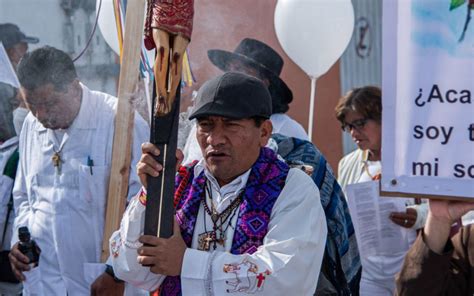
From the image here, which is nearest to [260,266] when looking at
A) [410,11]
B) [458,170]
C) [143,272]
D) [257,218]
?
[257,218]

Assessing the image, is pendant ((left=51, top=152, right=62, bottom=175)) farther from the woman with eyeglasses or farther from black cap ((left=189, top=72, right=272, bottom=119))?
the woman with eyeglasses

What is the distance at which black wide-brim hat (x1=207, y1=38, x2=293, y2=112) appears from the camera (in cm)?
554

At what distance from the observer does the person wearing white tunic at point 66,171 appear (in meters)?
5.13

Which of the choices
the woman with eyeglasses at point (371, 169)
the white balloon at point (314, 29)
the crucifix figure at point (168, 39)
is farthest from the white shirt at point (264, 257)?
the white balloon at point (314, 29)

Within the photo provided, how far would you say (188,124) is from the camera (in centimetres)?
565

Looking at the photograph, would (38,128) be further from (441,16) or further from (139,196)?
(441,16)

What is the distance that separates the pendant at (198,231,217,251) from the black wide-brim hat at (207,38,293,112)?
1.92 meters

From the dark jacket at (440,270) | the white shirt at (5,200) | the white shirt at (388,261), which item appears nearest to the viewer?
the dark jacket at (440,270)

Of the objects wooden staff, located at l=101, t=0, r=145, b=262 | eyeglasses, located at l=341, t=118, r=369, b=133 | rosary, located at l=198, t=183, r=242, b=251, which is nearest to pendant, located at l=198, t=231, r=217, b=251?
rosary, located at l=198, t=183, r=242, b=251

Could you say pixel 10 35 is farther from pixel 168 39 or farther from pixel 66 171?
pixel 168 39

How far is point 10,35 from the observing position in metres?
6.07

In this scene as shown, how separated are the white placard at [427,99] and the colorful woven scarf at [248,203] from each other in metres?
0.46

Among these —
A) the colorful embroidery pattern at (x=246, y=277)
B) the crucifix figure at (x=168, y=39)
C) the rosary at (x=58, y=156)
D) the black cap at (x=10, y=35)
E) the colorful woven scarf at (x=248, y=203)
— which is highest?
the black cap at (x=10, y=35)

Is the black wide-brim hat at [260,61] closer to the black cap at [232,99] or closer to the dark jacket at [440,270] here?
the black cap at [232,99]
